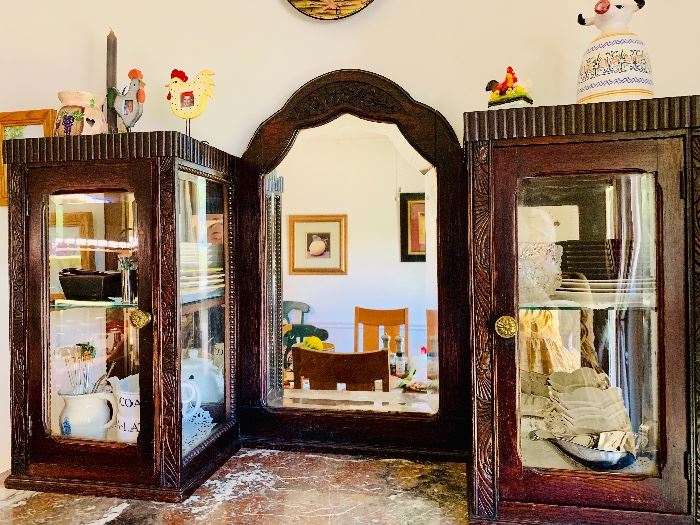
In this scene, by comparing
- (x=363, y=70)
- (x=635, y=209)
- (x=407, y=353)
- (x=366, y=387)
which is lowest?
(x=366, y=387)

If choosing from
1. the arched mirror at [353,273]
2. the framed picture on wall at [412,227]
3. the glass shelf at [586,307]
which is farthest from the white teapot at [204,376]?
the glass shelf at [586,307]

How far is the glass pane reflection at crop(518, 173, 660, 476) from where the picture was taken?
1.11 metres

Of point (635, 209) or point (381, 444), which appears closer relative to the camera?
point (635, 209)

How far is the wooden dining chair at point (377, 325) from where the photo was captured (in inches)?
62.1

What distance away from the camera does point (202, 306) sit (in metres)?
1.49

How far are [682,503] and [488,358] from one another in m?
0.45

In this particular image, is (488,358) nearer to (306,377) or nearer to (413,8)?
(306,377)

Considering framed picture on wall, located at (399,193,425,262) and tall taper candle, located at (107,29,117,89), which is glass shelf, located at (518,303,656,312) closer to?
framed picture on wall, located at (399,193,425,262)

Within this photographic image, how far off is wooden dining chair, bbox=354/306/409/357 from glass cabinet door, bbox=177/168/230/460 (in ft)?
1.28

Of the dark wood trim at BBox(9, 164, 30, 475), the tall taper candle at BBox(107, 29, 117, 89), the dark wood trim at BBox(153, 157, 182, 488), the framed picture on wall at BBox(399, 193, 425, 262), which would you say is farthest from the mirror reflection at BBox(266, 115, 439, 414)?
the dark wood trim at BBox(9, 164, 30, 475)

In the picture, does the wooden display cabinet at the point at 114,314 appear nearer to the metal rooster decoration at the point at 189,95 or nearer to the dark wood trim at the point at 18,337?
the dark wood trim at the point at 18,337

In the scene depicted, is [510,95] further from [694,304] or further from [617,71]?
[694,304]

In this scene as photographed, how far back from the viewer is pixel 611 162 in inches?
43.0

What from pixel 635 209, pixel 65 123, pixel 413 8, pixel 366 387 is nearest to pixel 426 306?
pixel 366 387
